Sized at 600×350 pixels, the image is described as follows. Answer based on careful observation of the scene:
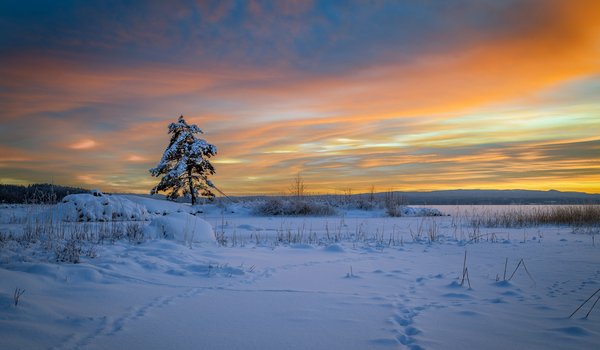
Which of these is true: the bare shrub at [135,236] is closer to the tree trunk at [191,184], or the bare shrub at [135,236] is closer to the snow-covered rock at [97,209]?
the snow-covered rock at [97,209]

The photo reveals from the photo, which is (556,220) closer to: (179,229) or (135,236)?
(179,229)

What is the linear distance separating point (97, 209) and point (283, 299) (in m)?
13.0

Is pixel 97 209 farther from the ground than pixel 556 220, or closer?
farther from the ground

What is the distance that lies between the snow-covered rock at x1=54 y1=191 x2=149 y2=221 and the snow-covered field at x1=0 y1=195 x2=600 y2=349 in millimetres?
7451

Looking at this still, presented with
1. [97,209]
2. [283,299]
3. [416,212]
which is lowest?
[283,299]

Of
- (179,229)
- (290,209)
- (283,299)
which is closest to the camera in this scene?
(283,299)

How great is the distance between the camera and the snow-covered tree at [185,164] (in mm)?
23359

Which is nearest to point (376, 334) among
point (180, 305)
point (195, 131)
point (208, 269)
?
point (180, 305)

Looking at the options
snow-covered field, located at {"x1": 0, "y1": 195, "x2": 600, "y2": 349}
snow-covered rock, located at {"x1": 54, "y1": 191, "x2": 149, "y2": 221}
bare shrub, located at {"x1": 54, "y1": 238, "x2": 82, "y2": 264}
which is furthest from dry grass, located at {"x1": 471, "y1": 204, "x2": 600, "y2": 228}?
snow-covered rock, located at {"x1": 54, "y1": 191, "x2": 149, "y2": 221}

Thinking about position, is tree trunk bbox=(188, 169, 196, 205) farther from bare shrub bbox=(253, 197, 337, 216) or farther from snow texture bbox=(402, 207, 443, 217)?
snow texture bbox=(402, 207, 443, 217)

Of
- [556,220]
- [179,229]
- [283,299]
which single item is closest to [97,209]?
[179,229]

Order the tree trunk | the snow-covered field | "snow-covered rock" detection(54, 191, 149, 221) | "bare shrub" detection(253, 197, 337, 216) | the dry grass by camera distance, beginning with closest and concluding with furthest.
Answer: the snow-covered field < "snow-covered rock" detection(54, 191, 149, 221) < the dry grass < "bare shrub" detection(253, 197, 337, 216) < the tree trunk

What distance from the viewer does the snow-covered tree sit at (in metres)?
23.4

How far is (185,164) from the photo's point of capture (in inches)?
913
